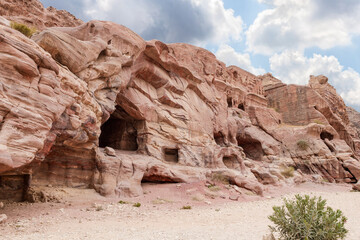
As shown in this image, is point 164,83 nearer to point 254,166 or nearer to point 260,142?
point 254,166

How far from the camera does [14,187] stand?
9.64 meters

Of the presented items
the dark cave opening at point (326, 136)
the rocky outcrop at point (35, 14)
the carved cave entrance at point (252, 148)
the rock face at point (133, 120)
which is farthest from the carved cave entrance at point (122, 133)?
the dark cave opening at point (326, 136)

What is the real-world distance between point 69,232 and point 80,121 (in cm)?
490

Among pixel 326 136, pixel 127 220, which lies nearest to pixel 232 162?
pixel 127 220

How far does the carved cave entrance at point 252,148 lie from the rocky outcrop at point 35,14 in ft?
80.2

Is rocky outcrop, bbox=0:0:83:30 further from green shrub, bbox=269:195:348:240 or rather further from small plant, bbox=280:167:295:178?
small plant, bbox=280:167:295:178

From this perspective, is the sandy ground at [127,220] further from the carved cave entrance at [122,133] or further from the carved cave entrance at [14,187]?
the carved cave entrance at [122,133]

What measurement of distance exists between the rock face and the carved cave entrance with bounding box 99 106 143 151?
10 cm

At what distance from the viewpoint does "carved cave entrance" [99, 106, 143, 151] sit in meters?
17.8

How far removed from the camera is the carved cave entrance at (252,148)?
28.2 metres

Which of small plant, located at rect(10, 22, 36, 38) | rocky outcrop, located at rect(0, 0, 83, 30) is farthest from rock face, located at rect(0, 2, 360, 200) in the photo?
rocky outcrop, located at rect(0, 0, 83, 30)

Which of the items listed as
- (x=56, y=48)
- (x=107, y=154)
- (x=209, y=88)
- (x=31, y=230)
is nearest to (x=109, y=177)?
(x=107, y=154)

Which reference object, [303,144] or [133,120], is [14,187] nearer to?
[133,120]

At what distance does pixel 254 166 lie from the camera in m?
22.3
